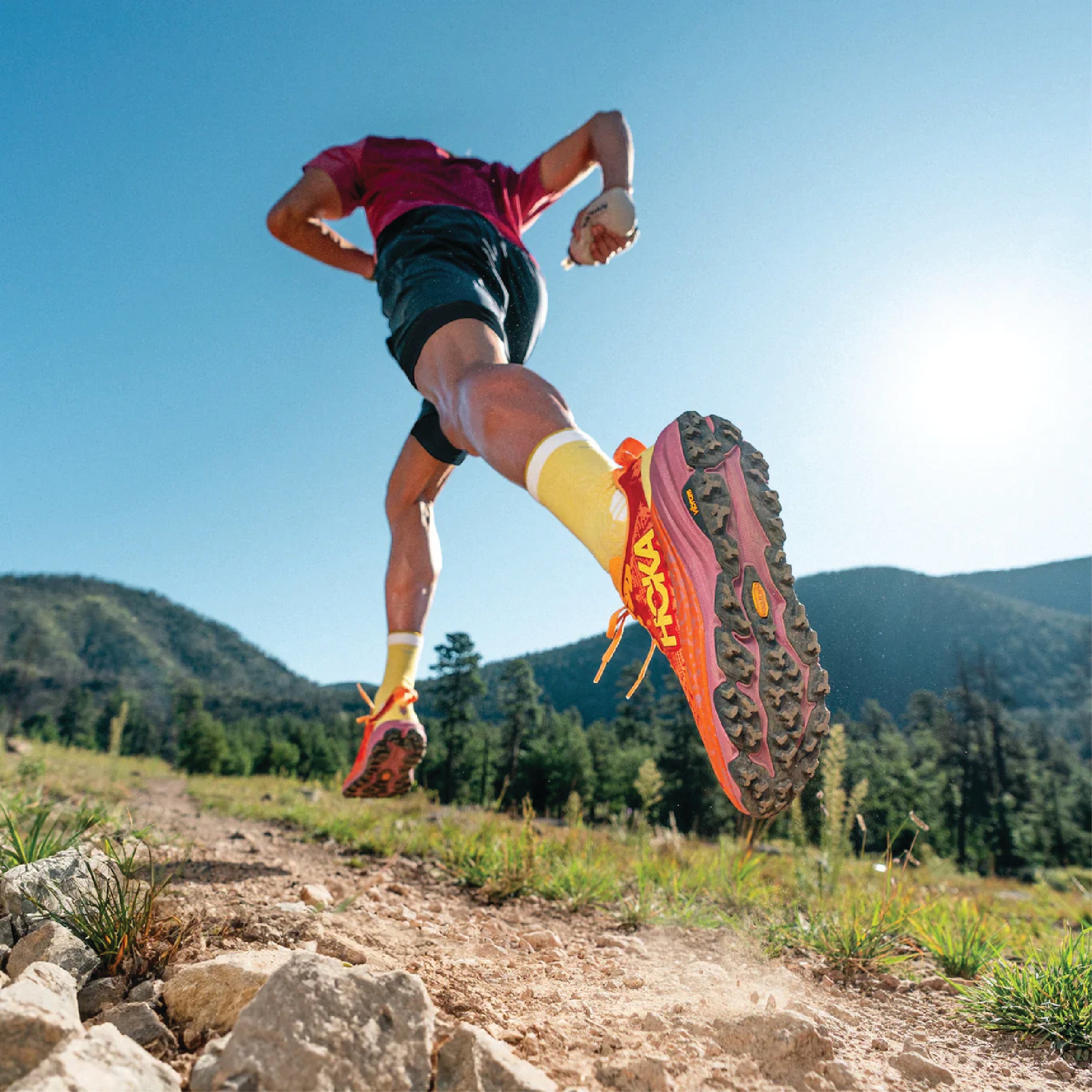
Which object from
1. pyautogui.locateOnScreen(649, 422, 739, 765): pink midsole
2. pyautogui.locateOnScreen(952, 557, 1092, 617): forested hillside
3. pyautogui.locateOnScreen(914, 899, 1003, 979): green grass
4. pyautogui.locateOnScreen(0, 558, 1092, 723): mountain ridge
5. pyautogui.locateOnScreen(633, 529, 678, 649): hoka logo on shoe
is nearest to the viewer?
pyautogui.locateOnScreen(649, 422, 739, 765): pink midsole

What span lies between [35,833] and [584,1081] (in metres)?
1.29

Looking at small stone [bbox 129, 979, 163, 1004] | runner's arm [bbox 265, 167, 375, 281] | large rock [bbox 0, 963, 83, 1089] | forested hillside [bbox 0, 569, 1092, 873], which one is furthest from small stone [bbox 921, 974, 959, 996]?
runner's arm [bbox 265, 167, 375, 281]

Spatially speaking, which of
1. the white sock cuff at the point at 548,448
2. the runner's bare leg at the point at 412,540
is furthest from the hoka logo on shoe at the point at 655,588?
the runner's bare leg at the point at 412,540

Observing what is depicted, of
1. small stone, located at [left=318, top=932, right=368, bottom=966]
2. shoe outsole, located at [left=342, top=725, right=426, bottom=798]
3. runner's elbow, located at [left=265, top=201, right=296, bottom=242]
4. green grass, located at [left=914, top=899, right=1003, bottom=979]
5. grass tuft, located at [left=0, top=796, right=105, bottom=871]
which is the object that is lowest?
green grass, located at [left=914, top=899, right=1003, bottom=979]

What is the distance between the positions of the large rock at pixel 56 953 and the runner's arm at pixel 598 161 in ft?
6.33

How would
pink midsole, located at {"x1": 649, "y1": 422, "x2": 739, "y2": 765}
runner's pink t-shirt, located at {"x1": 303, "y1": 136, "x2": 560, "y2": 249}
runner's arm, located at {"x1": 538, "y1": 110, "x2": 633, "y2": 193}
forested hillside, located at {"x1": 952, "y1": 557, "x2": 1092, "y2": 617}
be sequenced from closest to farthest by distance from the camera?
pink midsole, located at {"x1": 649, "y1": 422, "x2": 739, "y2": 765} → runner's arm, located at {"x1": 538, "y1": 110, "x2": 633, "y2": 193} → runner's pink t-shirt, located at {"x1": 303, "y1": 136, "x2": 560, "y2": 249} → forested hillside, located at {"x1": 952, "y1": 557, "x2": 1092, "y2": 617}

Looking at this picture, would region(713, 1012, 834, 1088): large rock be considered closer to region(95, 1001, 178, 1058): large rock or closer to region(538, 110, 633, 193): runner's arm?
region(95, 1001, 178, 1058): large rock

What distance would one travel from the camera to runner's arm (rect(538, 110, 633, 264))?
1898 millimetres

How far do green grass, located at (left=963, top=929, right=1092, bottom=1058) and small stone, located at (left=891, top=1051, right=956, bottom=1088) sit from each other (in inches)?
18.2

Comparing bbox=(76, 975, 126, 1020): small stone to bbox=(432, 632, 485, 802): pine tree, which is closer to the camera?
bbox=(76, 975, 126, 1020): small stone

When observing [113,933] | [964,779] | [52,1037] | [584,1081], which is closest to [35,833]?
[113,933]

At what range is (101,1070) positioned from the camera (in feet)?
2.14

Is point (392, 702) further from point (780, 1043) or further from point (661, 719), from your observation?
point (661, 719)

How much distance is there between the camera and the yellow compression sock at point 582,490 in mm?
1285
